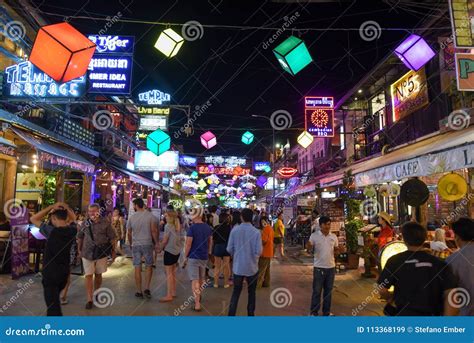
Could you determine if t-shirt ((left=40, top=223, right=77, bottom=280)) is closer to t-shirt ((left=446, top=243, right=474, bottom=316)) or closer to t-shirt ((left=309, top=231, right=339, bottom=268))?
t-shirt ((left=309, top=231, right=339, bottom=268))

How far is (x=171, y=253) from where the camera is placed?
25.6 ft

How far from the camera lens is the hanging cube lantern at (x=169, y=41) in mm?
8508

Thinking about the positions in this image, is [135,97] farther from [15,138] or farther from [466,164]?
[466,164]

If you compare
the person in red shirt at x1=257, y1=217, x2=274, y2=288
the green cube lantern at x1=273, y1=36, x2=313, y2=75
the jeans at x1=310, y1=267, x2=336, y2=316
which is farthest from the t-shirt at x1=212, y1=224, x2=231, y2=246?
the green cube lantern at x1=273, y1=36, x2=313, y2=75

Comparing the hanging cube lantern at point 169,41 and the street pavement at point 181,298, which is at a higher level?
the hanging cube lantern at point 169,41

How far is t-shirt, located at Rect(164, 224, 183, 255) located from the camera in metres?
7.84

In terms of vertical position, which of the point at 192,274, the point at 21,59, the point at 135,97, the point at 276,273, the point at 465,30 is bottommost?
the point at 276,273

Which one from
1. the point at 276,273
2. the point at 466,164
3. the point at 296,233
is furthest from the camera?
the point at 296,233

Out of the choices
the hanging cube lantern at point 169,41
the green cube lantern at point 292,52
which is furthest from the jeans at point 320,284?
the hanging cube lantern at point 169,41

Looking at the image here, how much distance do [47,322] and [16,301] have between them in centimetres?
296

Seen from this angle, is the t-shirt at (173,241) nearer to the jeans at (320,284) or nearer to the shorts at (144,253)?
the shorts at (144,253)

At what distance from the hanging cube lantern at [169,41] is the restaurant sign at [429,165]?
19.9 feet

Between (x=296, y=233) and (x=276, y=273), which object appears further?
(x=296, y=233)

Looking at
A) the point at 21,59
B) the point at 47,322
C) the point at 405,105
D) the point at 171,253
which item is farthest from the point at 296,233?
the point at 47,322
